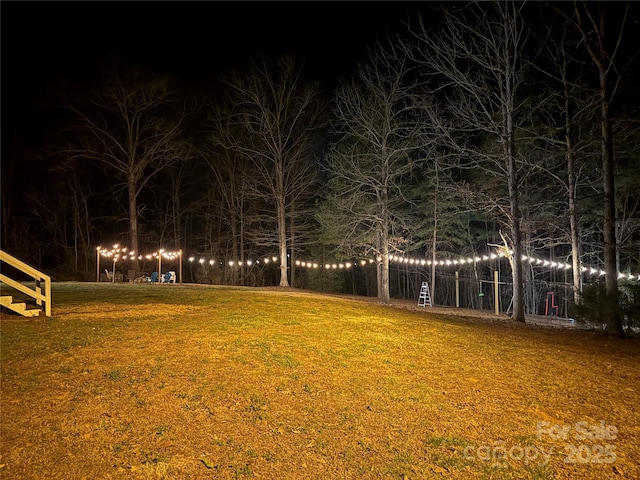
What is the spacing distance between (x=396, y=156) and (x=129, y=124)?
14.6m

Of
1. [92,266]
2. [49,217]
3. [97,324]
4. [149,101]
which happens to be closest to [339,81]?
[149,101]

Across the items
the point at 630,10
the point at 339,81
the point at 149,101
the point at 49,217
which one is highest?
the point at 149,101

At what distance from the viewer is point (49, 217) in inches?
1299

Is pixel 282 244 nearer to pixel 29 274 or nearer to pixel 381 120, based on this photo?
pixel 381 120

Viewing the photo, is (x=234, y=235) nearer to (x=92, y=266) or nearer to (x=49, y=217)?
(x=92, y=266)

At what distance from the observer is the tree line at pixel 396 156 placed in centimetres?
1219

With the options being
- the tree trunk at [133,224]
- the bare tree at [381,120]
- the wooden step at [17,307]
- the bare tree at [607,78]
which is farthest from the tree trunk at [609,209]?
the tree trunk at [133,224]

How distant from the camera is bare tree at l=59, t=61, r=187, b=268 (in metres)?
21.7

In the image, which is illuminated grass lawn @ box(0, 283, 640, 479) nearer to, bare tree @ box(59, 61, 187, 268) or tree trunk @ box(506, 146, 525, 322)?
tree trunk @ box(506, 146, 525, 322)

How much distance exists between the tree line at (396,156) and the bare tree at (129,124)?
99 millimetres

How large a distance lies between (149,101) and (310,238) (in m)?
13.4

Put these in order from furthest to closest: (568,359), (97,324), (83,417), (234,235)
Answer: (234,235) < (97,324) < (568,359) < (83,417)

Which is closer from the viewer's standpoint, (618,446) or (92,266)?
(618,446)

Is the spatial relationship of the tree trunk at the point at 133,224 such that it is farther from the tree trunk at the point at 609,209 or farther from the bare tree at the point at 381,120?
the tree trunk at the point at 609,209
